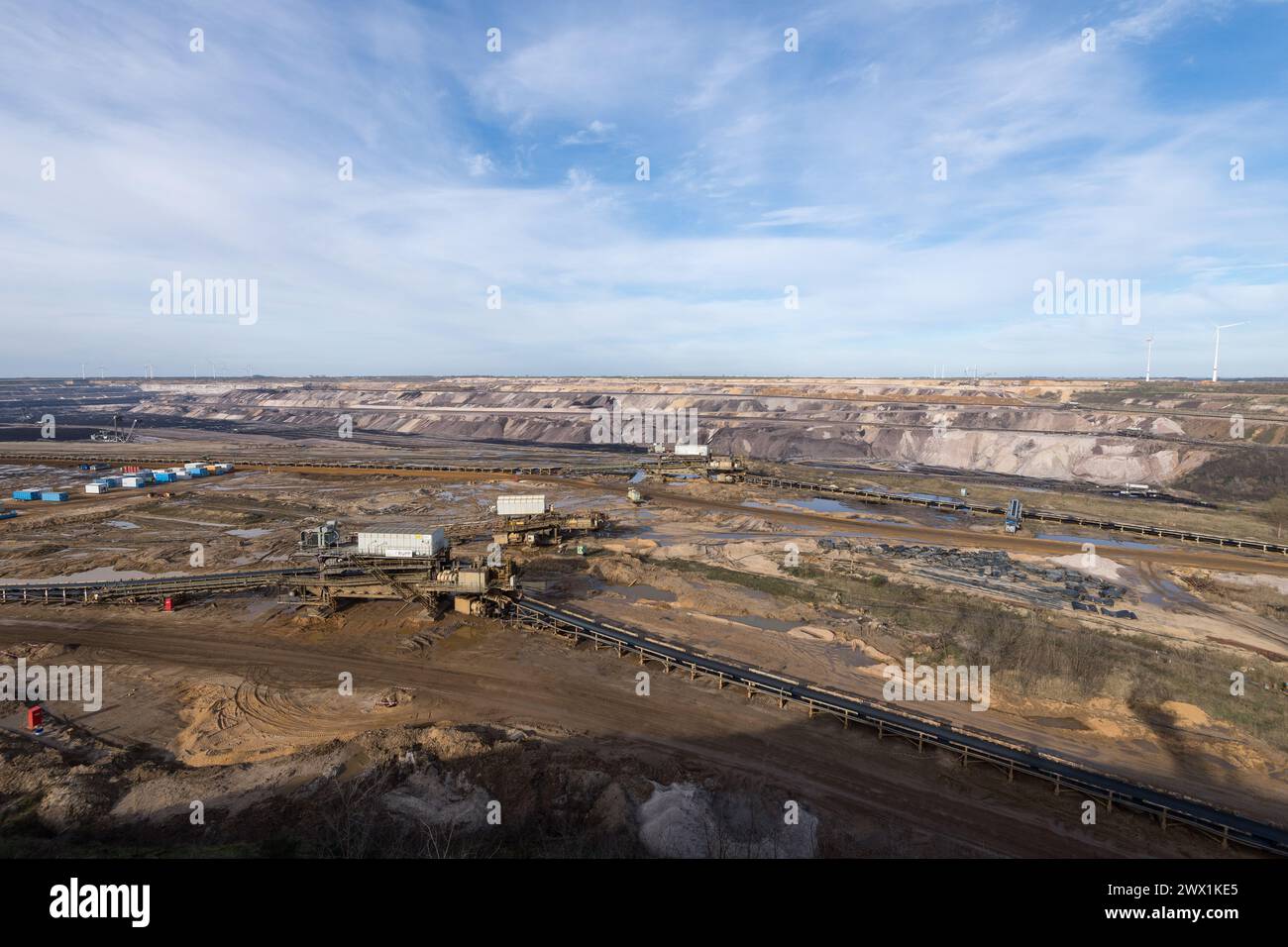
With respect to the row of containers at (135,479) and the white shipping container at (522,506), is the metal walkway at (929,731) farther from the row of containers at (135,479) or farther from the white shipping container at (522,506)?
the row of containers at (135,479)

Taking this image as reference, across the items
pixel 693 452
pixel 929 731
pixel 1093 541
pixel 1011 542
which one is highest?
pixel 693 452

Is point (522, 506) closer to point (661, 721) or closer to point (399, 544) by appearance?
point (399, 544)

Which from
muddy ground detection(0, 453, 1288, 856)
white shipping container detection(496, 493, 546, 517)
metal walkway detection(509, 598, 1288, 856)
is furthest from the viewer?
white shipping container detection(496, 493, 546, 517)

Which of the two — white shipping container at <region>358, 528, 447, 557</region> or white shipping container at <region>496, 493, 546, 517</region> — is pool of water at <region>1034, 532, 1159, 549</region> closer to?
white shipping container at <region>496, 493, 546, 517</region>

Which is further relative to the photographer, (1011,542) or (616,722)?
(1011,542)

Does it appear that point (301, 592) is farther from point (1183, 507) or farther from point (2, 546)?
point (1183, 507)

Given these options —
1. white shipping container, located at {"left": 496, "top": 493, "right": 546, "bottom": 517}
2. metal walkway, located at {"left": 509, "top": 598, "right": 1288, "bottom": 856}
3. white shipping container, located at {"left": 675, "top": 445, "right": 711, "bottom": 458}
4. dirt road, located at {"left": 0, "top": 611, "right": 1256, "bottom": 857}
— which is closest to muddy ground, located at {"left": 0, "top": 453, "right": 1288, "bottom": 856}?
dirt road, located at {"left": 0, "top": 611, "right": 1256, "bottom": 857}

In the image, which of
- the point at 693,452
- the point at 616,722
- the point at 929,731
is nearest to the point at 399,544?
the point at 616,722

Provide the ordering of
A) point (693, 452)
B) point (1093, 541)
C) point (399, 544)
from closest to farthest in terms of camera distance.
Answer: point (399, 544) → point (1093, 541) → point (693, 452)

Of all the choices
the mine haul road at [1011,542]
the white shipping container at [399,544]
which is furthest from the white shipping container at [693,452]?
the white shipping container at [399,544]
